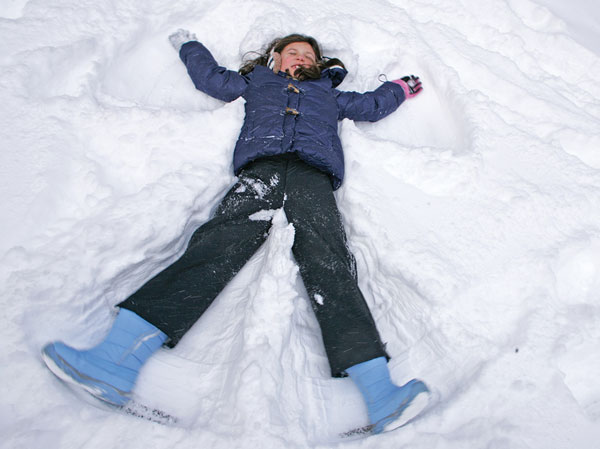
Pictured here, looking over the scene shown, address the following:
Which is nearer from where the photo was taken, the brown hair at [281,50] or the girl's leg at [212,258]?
the girl's leg at [212,258]

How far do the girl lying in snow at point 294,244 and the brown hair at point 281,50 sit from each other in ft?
0.06

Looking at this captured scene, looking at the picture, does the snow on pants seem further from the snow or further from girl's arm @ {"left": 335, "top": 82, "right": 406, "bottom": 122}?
girl's arm @ {"left": 335, "top": 82, "right": 406, "bottom": 122}

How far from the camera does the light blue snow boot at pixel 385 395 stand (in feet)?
4.33

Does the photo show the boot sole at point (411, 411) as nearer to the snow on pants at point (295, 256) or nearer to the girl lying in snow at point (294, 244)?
the girl lying in snow at point (294, 244)

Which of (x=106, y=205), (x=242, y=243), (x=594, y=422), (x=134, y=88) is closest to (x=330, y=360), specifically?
(x=242, y=243)

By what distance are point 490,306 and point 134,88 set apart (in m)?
2.09

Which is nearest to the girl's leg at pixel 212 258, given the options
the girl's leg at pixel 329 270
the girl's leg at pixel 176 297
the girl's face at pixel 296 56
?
the girl's leg at pixel 176 297

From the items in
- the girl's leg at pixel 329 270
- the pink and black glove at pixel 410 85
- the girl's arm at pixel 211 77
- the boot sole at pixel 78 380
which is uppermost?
the pink and black glove at pixel 410 85

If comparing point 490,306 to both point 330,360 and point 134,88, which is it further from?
point 134,88

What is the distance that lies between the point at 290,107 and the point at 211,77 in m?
0.51

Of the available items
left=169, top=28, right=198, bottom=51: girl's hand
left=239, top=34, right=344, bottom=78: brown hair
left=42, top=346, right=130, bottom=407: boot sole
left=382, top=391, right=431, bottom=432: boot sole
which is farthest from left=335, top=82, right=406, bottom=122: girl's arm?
left=42, top=346, right=130, bottom=407: boot sole

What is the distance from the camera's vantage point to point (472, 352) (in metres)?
1.49

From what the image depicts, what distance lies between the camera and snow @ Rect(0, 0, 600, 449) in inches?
52.5

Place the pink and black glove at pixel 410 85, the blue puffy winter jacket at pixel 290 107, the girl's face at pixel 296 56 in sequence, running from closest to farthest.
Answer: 1. the blue puffy winter jacket at pixel 290 107
2. the girl's face at pixel 296 56
3. the pink and black glove at pixel 410 85
